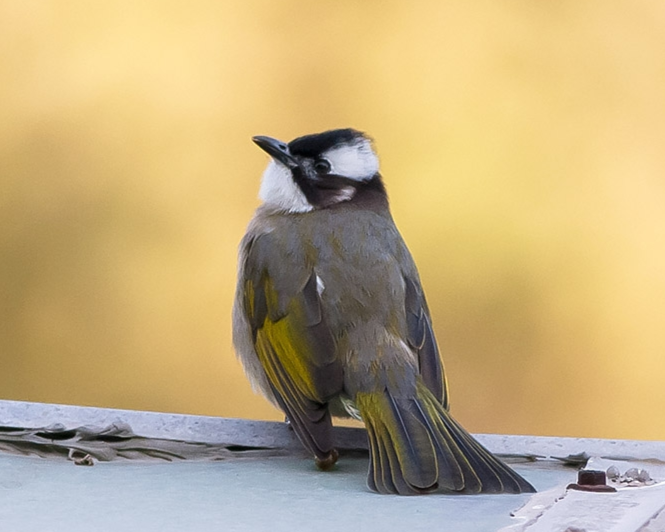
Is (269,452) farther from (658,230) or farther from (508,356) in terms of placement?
(658,230)

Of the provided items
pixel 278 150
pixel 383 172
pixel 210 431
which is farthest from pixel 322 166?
pixel 383 172

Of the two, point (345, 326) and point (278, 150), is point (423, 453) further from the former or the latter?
point (278, 150)

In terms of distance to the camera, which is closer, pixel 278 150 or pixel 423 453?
pixel 423 453

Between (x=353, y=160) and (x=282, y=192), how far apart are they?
0.80 feet

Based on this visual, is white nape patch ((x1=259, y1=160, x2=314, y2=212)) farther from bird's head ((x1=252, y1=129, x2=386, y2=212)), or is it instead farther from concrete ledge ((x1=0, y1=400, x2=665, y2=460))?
concrete ledge ((x1=0, y1=400, x2=665, y2=460))

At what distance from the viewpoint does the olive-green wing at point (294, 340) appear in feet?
9.56

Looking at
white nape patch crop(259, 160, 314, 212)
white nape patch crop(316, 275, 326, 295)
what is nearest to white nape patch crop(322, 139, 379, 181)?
white nape patch crop(259, 160, 314, 212)

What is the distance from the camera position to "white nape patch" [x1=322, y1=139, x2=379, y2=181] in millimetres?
3824

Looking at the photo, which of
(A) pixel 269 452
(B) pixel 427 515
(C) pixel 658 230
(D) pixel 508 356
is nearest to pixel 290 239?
(A) pixel 269 452

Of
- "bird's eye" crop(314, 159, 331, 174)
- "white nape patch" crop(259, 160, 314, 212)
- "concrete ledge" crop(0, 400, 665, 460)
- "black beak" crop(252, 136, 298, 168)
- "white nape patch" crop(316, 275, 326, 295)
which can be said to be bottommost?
"concrete ledge" crop(0, 400, 665, 460)

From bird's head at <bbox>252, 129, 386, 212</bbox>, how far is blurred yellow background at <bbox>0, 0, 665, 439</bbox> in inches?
55.5

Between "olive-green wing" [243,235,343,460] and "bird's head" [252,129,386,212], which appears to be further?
"bird's head" [252,129,386,212]

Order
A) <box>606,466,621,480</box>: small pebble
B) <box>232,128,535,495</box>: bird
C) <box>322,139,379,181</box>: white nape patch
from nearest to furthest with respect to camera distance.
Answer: <box>606,466,621,480</box>: small pebble, <box>232,128,535,495</box>: bird, <box>322,139,379,181</box>: white nape patch

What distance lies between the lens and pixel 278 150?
3.81 metres
